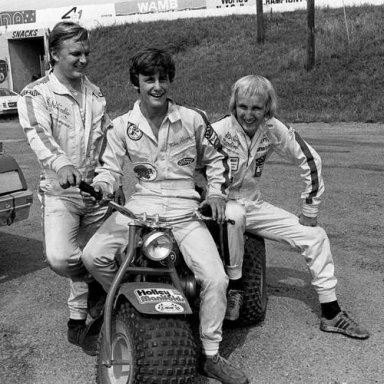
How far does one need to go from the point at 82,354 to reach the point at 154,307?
1.14m

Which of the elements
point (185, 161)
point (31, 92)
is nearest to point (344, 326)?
point (185, 161)

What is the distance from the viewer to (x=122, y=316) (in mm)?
3361

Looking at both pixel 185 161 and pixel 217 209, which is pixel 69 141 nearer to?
pixel 185 161

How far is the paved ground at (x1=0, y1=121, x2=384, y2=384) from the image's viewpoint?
3846 mm

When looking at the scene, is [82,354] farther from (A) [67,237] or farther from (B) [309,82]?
(B) [309,82]

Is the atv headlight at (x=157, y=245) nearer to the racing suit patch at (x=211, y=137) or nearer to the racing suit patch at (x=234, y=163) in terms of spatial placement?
the racing suit patch at (x=211, y=137)

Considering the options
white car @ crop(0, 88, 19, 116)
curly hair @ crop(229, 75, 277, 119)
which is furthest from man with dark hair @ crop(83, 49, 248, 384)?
white car @ crop(0, 88, 19, 116)

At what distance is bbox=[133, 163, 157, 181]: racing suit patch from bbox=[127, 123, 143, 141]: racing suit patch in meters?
0.17

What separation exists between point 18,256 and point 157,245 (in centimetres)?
343

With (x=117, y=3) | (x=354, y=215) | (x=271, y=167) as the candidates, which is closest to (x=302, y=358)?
(x=354, y=215)

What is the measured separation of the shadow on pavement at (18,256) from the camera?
5.99 m

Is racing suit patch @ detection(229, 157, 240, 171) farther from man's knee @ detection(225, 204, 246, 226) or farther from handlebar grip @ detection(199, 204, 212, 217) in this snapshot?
handlebar grip @ detection(199, 204, 212, 217)

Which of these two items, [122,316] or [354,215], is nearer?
[122,316]

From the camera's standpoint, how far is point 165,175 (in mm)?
3904
